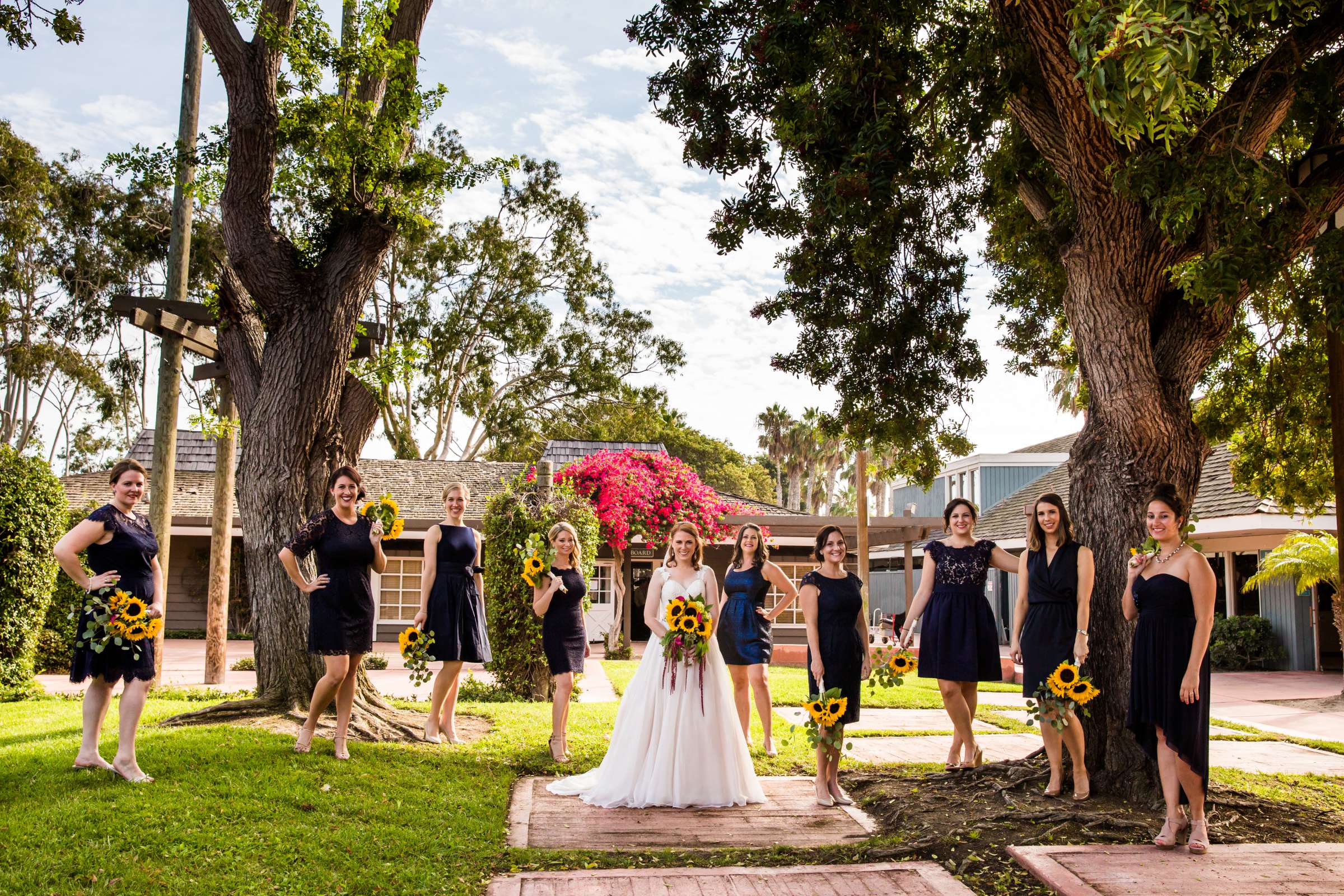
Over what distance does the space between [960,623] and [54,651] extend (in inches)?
469

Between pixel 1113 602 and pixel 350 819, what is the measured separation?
4814mm

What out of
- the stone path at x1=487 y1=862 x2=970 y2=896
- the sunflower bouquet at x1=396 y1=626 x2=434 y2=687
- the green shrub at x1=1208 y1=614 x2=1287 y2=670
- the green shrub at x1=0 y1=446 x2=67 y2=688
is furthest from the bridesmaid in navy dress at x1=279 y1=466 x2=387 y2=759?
the green shrub at x1=1208 y1=614 x2=1287 y2=670

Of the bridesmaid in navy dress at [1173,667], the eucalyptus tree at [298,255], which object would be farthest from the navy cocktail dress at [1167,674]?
the eucalyptus tree at [298,255]

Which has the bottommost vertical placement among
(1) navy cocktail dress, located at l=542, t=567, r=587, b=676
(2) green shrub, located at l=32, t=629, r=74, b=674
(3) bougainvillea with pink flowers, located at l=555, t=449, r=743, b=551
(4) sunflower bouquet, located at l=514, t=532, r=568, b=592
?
(2) green shrub, located at l=32, t=629, r=74, b=674

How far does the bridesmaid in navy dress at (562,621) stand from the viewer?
Result: 23.1 ft

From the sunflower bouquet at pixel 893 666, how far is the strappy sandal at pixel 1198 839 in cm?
179

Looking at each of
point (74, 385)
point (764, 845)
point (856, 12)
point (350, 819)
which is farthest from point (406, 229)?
point (74, 385)

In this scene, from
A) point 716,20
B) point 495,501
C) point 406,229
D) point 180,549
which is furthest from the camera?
point 180,549

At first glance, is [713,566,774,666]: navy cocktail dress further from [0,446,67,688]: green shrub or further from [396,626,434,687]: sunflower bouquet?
[0,446,67,688]: green shrub

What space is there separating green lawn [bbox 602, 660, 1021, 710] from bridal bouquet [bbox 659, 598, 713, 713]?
4034mm

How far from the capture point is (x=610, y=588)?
20484 mm

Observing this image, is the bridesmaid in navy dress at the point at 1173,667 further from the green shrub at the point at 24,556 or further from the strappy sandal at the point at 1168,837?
the green shrub at the point at 24,556

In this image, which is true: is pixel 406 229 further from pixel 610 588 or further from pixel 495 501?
pixel 610 588

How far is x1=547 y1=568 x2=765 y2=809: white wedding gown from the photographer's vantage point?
19.3 feet
